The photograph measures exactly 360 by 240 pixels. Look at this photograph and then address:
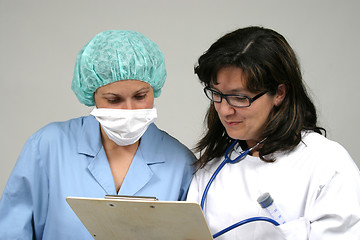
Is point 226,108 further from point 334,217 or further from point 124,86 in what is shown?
point 334,217

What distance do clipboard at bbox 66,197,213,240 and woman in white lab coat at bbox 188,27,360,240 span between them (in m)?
0.27

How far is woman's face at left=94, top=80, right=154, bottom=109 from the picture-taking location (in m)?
2.05

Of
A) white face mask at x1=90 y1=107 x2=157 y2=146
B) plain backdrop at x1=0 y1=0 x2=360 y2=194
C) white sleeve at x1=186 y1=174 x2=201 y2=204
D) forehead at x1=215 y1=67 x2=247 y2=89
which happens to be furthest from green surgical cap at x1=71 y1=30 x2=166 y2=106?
plain backdrop at x1=0 y1=0 x2=360 y2=194

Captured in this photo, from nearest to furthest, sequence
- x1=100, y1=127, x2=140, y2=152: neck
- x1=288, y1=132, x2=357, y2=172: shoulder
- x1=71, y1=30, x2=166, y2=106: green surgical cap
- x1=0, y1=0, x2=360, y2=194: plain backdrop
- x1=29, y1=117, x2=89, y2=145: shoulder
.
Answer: x1=288, y1=132, x2=357, y2=172: shoulder → x1=71, y1=30, x2=166, y2=106: green surgical cap → x1=29, y1=117, x2=89, y2=145: shoulder → x1=100, y1=127, x2=140, y2=152: neck → x1=0, y1=0, x2=360, y2=194: plain backdrop

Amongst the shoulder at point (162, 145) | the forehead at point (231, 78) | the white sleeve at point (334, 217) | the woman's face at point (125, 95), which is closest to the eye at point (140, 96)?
the woman's face at point (125, 95)

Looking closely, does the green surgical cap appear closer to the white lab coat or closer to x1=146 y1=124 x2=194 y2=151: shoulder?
x1=146 y1=124 x2=194 y2=151: shoulder

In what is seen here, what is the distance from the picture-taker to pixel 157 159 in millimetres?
2232

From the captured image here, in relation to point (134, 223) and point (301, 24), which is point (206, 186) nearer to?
point (134, 223)

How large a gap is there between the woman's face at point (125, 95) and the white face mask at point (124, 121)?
25mm

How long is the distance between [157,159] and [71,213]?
42 cm

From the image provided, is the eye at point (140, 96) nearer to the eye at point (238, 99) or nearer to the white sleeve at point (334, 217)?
the eye at point (238, 99)

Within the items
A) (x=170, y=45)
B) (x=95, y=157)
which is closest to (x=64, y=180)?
(x=95, y=157)

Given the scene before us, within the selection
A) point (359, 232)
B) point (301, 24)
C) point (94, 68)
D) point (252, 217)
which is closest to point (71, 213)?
point (94, 68)

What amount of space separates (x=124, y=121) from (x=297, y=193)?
0.71 meters
